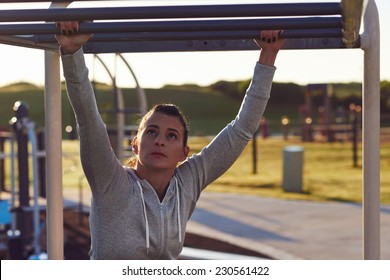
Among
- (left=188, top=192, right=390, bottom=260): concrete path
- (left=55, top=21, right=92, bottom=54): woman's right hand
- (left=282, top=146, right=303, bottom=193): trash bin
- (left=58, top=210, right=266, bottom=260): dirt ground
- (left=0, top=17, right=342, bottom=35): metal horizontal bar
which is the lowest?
(left=58, top=210, right=266, bottom=260): dirt ground

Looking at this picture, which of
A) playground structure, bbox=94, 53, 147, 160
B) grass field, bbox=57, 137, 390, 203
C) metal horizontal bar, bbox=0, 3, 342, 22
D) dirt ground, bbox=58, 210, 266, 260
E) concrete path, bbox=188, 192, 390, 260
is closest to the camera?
metal horizontal bar, bbox=0, 3, 342, 22

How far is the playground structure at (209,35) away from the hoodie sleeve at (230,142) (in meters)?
0.16

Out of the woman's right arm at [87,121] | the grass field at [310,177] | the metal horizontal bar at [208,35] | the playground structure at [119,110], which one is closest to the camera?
the woman's right arm at [87,121]

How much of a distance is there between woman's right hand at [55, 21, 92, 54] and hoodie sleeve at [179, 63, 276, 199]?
0.53 m

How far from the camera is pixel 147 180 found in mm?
1915

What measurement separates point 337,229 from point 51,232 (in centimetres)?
463

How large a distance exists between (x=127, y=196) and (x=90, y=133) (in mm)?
199

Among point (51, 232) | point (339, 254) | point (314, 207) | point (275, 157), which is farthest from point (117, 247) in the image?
point (275, 157)

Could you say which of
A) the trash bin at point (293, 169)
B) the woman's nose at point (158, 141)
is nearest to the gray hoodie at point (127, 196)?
the woman's nose at point (158, 141)

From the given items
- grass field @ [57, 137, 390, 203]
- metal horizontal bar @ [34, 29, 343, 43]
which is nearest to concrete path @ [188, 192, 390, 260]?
grass field @ [57, 137, 390, 203]

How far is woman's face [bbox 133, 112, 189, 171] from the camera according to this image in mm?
1876

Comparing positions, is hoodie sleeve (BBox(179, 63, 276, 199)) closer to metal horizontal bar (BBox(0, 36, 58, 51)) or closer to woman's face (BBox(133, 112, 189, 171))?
woman's face (BBox(133, 112, 189, 171))

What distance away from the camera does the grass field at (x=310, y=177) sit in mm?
9234

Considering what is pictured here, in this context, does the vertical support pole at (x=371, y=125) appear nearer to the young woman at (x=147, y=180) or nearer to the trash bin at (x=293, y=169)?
the young woman at (x=147, y=180)
